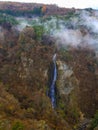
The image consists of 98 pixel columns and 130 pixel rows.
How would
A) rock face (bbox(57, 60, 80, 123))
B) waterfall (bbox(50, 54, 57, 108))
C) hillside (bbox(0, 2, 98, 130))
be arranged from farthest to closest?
waterfall (bbox(50, 54, 57, 108)) → rock face (bbox(57, 60, 80, 123)) → hillside (bbox(0, 2, 98, 130))

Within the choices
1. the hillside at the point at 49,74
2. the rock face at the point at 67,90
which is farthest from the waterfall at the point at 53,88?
the rock face at the point at 67,90

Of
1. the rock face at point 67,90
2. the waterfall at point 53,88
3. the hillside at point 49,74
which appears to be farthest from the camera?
the waterfall at point 53,88

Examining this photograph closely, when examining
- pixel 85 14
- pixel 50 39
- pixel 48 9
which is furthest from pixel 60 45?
pixel 48 9

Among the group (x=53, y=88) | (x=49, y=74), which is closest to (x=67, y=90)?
(x=53, y=88)

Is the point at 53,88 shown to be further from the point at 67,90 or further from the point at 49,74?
the point at 49,74

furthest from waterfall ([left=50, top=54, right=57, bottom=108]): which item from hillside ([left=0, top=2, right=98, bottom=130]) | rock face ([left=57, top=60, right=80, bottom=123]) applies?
rock face ([left=57, top=60, right=80, bottom=123])

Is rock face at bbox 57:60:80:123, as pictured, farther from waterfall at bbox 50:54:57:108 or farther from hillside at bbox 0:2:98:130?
waterfall at bbox 50:54:57:108

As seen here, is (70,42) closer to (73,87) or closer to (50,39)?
(50,39)

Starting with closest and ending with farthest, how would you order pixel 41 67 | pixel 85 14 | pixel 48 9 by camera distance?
pixel 41 67 < pixel 85 14 < pixel 48 9

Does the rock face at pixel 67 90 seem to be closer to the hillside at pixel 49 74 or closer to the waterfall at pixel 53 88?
the hillside at pixel 49 74

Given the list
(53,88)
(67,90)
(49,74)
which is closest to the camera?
(53,88)

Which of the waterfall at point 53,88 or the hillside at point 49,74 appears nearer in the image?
the hillside at point 49,74
